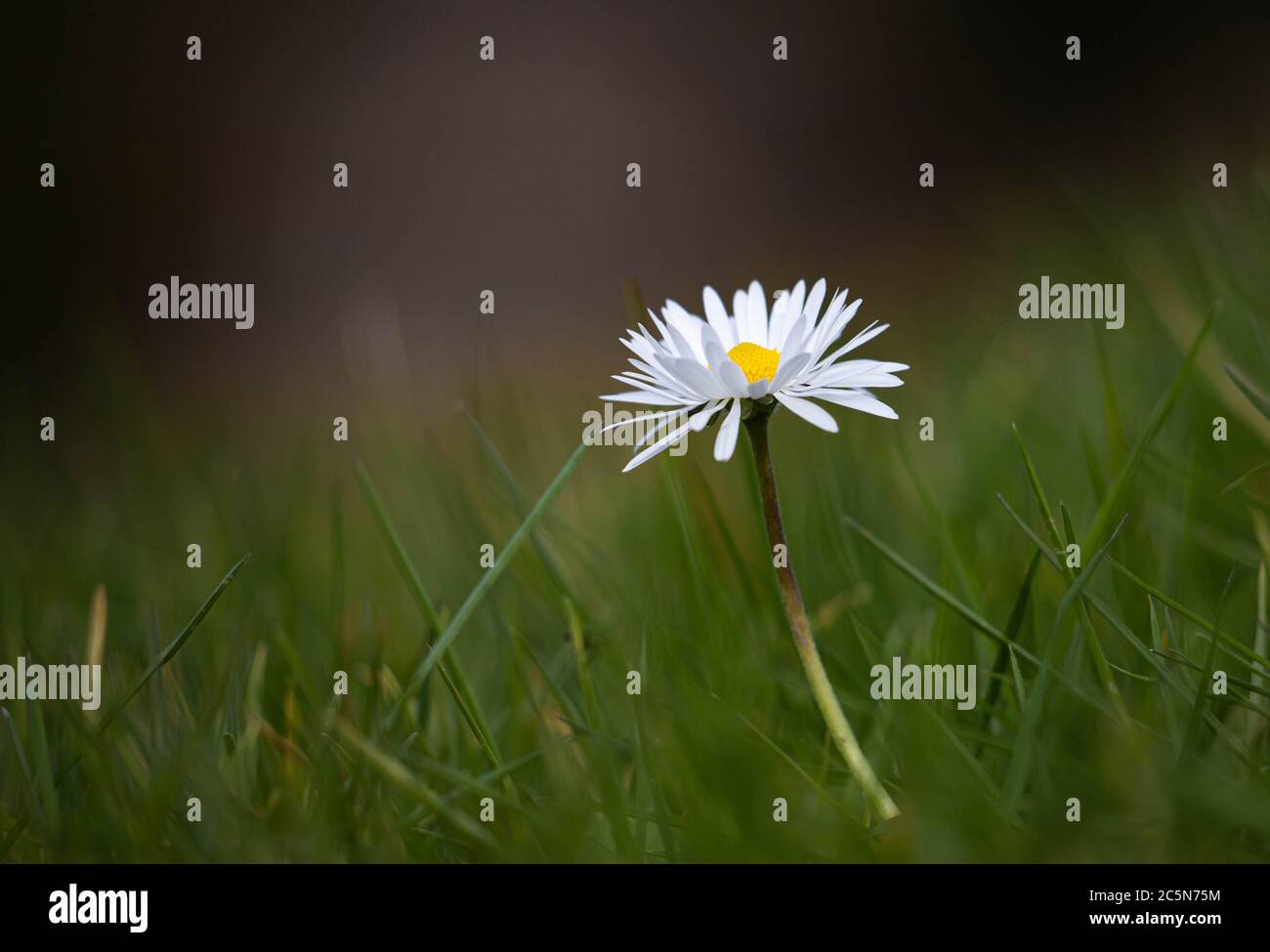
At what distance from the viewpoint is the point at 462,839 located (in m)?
0.59

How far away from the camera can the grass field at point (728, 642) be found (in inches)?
22.0

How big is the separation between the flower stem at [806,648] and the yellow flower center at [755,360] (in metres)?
0.02

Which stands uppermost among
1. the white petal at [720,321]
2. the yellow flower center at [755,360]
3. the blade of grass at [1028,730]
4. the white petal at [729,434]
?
the white petal at [720,321]

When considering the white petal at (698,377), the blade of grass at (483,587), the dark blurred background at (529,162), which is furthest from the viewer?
the dark blurred background at (529,162)

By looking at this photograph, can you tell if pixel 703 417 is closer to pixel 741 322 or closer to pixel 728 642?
pixel 741 322

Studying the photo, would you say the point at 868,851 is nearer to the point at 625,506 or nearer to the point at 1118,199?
the point at 625,506

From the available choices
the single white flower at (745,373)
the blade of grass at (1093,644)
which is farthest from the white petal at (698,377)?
the blade of grass at (1093,644)

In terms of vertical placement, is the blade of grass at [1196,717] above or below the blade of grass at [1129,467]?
below

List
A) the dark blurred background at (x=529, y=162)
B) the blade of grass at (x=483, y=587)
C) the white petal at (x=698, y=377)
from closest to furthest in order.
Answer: the white petal at (x=698, y=377) → the blade of grass at (x=483, y=587) → the dark blurred background at (x=529, y=162)

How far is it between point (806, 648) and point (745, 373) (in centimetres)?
16

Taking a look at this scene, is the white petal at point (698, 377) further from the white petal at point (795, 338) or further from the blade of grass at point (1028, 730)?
the blade of grass at point (1028, 730)

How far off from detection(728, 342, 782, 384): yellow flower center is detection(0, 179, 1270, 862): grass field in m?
0.14

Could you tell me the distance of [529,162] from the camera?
7.75ft
